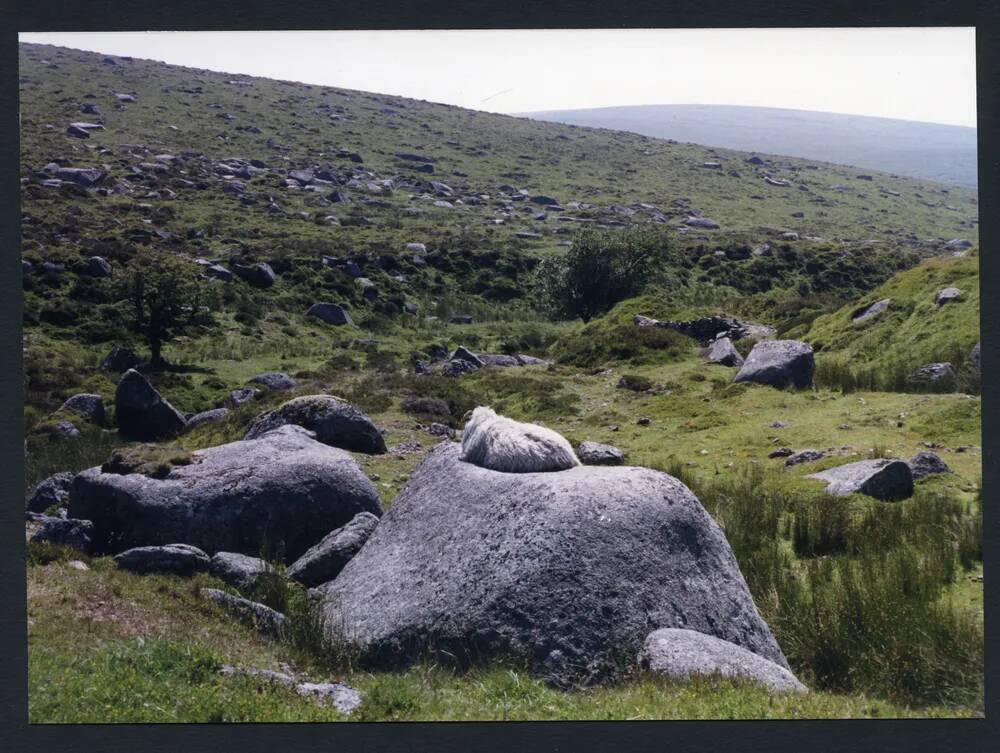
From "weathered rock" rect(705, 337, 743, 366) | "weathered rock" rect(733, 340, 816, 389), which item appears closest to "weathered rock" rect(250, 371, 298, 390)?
"weathered rock" rect(705, 337, 743, 366)

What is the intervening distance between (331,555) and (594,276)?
33273 mm

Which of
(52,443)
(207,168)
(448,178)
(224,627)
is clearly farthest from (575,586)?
(448,178)

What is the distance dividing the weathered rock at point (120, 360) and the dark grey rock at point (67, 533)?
19.7 meters

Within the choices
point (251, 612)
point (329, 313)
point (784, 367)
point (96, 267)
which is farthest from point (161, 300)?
point (251, 612)

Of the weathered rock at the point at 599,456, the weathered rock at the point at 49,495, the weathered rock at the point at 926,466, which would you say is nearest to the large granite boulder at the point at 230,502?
the weathered rock at the point at 49,495

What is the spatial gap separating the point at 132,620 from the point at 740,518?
7.88 metres

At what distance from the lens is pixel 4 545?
884 centimetres

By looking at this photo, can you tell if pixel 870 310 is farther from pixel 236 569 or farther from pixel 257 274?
pixel 257 274

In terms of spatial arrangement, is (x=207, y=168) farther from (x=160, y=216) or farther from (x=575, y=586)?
(x=575, y=586)

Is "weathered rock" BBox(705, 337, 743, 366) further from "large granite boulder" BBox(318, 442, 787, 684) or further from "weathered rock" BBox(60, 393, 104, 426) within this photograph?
"large granite boulder" BBox(318, 442, 787, 684)

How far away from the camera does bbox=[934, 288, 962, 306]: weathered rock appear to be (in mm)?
24453

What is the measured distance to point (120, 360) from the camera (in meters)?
30.5

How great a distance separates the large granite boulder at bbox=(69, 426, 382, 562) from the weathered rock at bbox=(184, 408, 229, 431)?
10.0 metres

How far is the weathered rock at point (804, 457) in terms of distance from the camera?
17.0m
